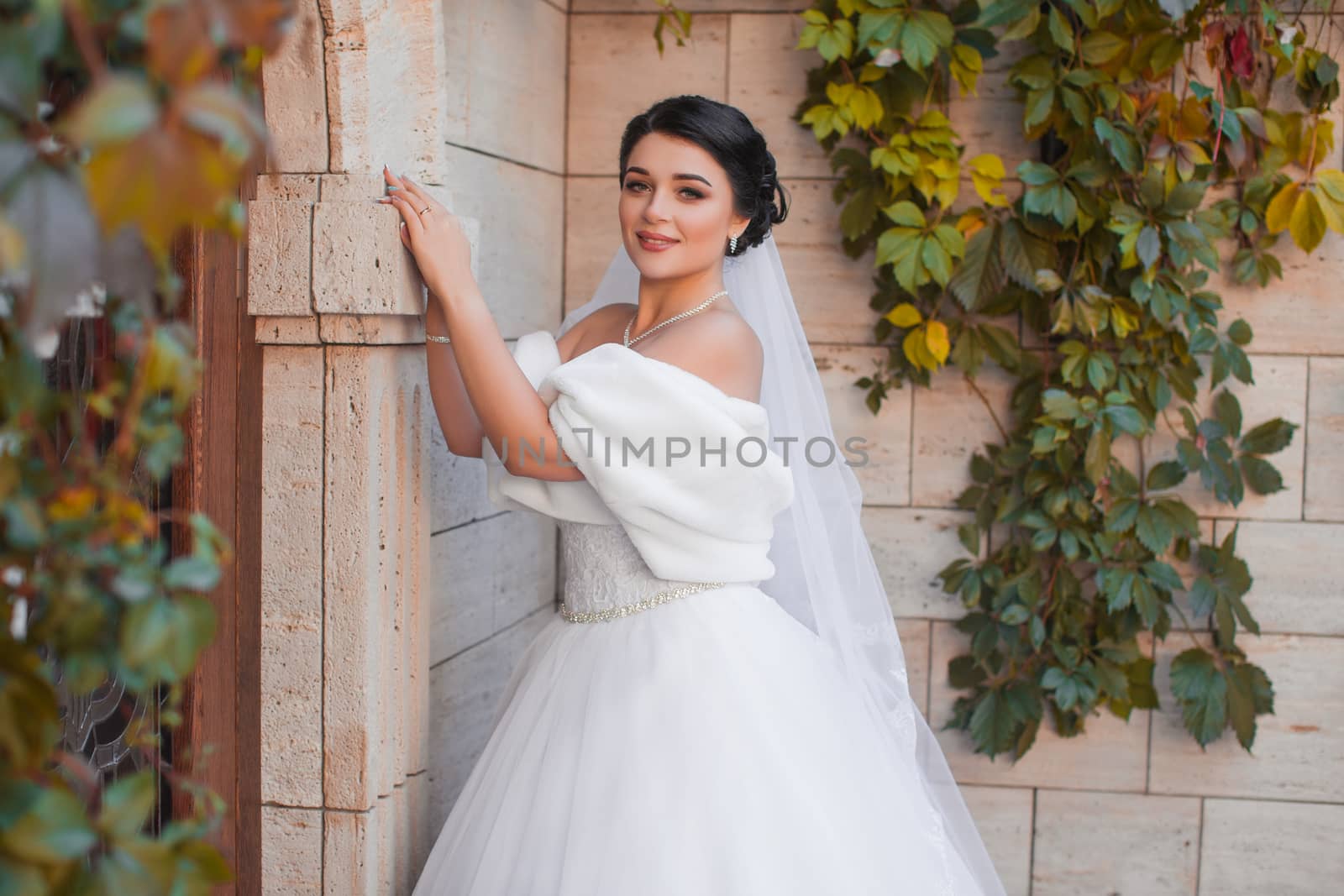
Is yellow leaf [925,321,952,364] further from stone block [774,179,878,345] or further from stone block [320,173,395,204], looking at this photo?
stone block [320,173,395,204]

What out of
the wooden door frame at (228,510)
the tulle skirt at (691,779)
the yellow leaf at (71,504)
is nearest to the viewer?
the yellow leaf at (71,504)

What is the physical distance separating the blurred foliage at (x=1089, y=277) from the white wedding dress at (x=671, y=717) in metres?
0.96

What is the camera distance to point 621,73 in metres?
3.00

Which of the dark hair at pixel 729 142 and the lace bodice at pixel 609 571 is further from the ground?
the dark hair at pixel 729 142

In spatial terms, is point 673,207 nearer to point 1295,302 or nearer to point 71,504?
point 71,504

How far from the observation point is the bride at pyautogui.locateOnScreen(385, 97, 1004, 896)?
1833 mm

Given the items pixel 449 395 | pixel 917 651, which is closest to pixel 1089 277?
pixel 917 651

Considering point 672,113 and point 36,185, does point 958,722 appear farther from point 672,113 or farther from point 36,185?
point 36,185

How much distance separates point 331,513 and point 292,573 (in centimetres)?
12

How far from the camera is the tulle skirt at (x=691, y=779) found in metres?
1.79

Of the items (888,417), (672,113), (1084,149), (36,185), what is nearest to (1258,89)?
(1084,149)

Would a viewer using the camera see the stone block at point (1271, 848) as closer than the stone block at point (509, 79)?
No

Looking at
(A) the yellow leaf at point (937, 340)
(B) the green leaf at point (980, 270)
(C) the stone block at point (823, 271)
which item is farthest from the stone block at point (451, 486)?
(B) the green leaf at point (980, 270)

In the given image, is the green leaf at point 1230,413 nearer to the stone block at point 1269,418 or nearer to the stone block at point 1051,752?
the stone block at point 1269,418
